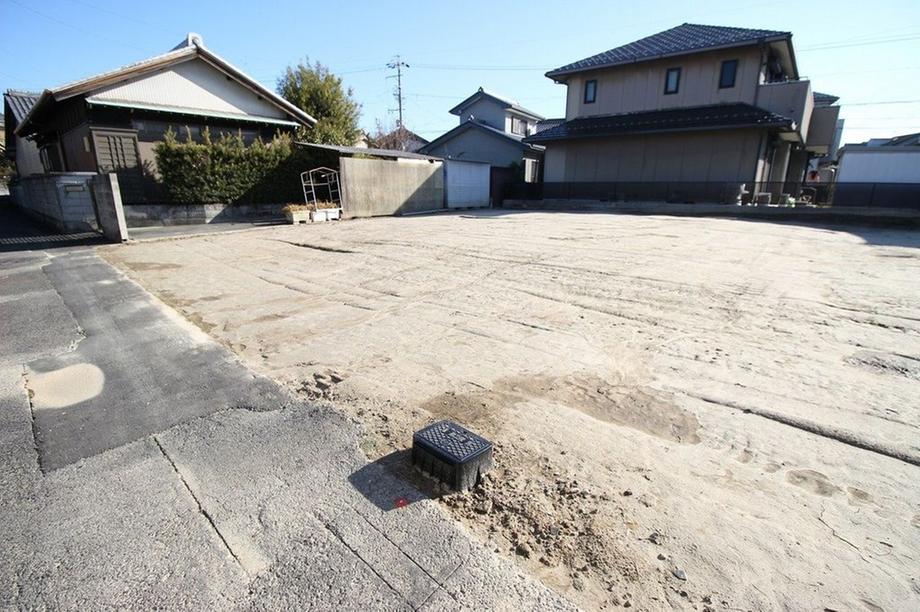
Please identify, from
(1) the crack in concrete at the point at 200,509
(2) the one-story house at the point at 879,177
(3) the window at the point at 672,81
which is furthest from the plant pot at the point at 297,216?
(2) the one-story house at the point at 879,177

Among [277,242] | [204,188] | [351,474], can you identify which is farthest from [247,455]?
[204,188]

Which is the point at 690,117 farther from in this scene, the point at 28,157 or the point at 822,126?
the point at 28,157

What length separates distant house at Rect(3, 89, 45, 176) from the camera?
757 inches

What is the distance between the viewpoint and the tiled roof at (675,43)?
53.3 feet

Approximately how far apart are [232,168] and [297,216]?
292 centimetres

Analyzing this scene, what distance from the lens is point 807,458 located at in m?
2.23

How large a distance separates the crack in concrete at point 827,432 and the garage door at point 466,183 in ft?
57.3

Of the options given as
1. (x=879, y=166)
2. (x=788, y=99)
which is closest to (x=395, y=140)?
(x=788, y=99)

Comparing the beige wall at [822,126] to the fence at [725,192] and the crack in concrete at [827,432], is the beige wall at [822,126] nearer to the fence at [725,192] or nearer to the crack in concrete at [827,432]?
the fence at [725,192]

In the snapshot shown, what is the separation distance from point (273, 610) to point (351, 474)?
0.70 m

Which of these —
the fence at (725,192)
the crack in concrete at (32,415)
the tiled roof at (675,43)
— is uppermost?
the tiled roof at (675,43)

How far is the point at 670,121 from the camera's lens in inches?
689

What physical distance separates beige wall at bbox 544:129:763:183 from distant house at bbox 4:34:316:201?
40.5 ft

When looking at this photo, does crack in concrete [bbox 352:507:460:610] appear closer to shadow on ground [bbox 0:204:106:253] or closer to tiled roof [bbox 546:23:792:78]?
shadow on ground [bbox 0:204:106:253]
